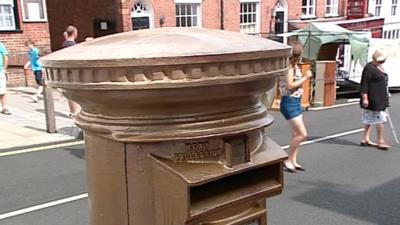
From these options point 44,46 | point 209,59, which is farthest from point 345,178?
point 44,46

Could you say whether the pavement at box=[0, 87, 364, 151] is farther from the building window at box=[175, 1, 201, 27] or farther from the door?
→ the building window at box=[175, 1, 201, 27]

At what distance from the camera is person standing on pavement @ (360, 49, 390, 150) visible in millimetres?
7016

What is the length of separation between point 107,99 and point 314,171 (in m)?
5.16

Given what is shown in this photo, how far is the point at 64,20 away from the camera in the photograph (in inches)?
717

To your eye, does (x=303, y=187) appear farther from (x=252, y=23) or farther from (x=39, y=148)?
(x=252, y=23)

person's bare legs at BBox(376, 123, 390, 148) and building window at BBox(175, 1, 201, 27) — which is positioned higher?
building window at BBox(175, 1, 201, 27)

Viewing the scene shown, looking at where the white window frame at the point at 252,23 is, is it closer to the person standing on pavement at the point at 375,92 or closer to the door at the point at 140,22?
the door at the point at 140,22

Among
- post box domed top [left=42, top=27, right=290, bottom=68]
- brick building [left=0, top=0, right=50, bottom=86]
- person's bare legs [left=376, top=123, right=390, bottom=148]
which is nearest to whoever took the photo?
post box domed top [left=42, top=27, right=290, bottom=68]

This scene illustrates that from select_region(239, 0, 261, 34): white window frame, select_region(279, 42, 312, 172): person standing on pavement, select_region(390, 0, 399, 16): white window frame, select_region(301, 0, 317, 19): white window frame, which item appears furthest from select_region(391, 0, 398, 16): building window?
select_region(279, 42, 312, 172): person standing on pavement

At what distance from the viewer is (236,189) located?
4.35 ft

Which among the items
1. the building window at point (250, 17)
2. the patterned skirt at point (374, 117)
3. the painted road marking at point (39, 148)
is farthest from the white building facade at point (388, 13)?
the painted road marking at point (39, 148)

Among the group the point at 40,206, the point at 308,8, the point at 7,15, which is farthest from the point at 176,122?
the point at 308,8

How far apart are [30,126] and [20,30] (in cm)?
641

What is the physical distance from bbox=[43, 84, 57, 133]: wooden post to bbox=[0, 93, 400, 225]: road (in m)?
1.00
